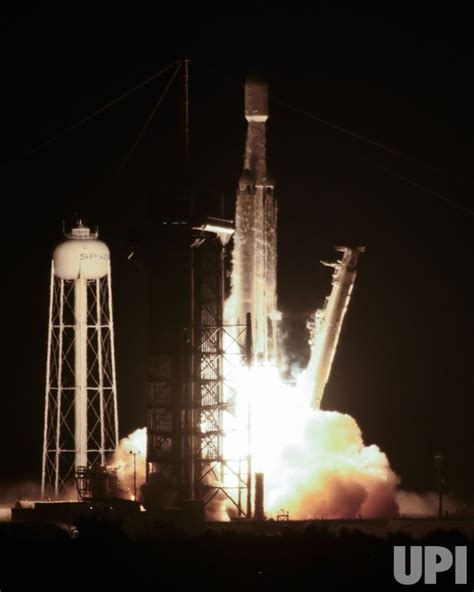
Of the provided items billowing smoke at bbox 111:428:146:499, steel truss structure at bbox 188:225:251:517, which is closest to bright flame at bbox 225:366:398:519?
steel truss structure at bbox 188:225:251:517

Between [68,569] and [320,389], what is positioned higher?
[320,389]

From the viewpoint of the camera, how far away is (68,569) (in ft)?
228

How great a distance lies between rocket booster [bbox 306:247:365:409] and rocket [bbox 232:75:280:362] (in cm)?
142

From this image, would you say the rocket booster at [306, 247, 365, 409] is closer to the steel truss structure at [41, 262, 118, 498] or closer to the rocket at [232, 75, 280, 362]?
the rocket at [232, 75, 280, 362]

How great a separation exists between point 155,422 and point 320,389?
21.3 feet

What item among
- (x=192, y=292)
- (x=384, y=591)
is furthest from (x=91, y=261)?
(x=384, y=591)

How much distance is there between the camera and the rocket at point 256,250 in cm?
9394

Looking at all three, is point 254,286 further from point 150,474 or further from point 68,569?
point 68,569

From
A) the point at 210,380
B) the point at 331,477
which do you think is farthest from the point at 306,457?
the point at 210,380

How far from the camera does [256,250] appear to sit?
95.1 metres

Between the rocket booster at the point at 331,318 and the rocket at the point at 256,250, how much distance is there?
4.64ft

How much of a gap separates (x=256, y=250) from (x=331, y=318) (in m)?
3.40

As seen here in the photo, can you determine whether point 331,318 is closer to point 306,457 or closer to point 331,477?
point 306,457

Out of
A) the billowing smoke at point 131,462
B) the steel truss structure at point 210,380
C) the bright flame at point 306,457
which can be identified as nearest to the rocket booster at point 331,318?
the bright flame at point 306,457
